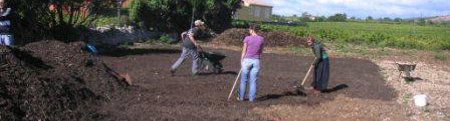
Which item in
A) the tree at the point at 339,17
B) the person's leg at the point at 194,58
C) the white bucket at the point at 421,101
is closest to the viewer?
the white bucket at the point at 421,101

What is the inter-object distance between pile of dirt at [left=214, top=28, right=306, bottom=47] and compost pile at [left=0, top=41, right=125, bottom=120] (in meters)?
20.8

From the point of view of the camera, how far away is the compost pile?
9844 mm

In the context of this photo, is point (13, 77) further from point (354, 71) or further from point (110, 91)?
point (354, 71)

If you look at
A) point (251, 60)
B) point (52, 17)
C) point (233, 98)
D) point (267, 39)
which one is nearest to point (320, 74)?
point (233, 98)

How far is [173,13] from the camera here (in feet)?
124

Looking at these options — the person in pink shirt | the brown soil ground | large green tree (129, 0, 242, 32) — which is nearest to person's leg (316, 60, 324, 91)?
the brown soil ground

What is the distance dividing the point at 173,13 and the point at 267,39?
530 centimetres

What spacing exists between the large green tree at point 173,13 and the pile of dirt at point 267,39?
117 inches

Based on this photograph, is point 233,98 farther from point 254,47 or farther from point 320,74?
point 320,74

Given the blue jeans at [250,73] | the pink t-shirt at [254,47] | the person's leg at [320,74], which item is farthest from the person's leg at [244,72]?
the person's leg at [320,74]

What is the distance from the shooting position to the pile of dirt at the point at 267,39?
35.3m

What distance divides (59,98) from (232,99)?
4426 millimetres

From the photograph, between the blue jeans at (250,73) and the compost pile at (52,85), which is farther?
the blue jeans at (250,73)

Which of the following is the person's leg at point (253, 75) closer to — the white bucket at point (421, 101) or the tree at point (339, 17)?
the white bucket at point (421, 101)
